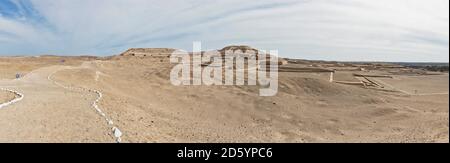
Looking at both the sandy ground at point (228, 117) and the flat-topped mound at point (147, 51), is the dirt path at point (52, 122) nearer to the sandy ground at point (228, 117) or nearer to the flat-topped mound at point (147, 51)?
the sandy ground at point (228, 117)

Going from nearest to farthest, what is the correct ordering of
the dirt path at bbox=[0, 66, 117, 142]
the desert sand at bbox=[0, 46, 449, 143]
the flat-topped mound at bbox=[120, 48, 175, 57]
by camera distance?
1. the dirt path at bbox=[0, 66, 117, 142]
2. the desert sand at bbox=[0, 46, 449, 143]
3. the flat-topped mound at bbox=[120, 48, 175, 57]

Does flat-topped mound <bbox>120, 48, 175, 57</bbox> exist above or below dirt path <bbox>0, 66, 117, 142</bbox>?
above

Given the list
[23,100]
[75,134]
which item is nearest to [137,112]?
[23,100]

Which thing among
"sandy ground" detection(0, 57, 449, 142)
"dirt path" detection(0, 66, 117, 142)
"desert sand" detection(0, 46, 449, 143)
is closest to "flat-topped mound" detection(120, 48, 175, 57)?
"sandy ground" detection(0, 57, 449, 142)

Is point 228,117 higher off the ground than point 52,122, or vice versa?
point 52,122

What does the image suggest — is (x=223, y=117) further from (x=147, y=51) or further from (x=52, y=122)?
(x=147, y=51)

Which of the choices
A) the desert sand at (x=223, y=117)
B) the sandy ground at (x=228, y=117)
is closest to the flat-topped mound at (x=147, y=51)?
the sandy ground at (x=228, y=117)

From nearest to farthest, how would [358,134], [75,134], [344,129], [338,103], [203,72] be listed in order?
[75,134] → [358,134] → [344,129] → [338,103] → [203,72]

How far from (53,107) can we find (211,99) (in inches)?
509

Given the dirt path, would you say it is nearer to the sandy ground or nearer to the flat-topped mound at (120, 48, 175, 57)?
the sandy ground

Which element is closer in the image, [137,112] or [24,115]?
[24,115]

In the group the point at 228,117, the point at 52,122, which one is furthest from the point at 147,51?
the point at 52,122

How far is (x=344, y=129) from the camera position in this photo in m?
16.9
